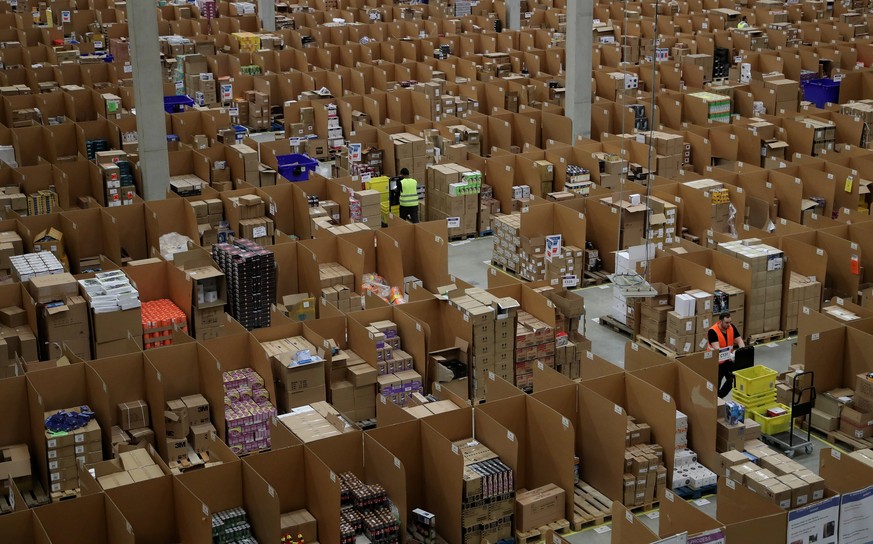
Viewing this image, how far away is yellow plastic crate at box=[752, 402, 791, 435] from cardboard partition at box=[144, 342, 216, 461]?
19.0 feet

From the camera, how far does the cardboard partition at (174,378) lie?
1166cm

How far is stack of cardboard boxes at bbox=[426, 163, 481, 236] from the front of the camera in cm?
1797

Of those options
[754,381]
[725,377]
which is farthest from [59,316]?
[754,381]

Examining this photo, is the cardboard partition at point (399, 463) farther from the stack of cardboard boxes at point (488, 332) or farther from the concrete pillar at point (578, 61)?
the concrete pillar at point (578, 61)

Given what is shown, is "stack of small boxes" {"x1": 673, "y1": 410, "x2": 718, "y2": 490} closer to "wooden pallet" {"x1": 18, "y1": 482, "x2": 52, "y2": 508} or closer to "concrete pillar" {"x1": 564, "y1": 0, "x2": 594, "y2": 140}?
"wooden pallet" {"x1": 18, "y1": 482, "x2": 52, "y2": 508}

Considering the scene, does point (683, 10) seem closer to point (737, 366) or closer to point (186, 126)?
point (186, 126)

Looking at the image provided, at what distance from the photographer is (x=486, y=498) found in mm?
10250

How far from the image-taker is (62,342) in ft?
42.3

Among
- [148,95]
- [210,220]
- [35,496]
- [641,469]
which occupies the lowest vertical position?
[35,496]

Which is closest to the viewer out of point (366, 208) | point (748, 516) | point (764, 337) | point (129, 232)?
point (748, 516)

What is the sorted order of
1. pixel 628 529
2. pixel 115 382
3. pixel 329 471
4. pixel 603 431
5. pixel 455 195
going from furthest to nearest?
pixel 455 195 < pixel 115 382 < pixel 603 431 < pixel 329 471 < pixel 628 529

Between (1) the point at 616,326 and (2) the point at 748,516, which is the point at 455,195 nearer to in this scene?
(1) the point at 616,326

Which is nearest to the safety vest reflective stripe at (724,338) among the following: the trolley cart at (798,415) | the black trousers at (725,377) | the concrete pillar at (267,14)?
the black trousers at (725,377)

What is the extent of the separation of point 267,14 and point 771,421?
2226cm
